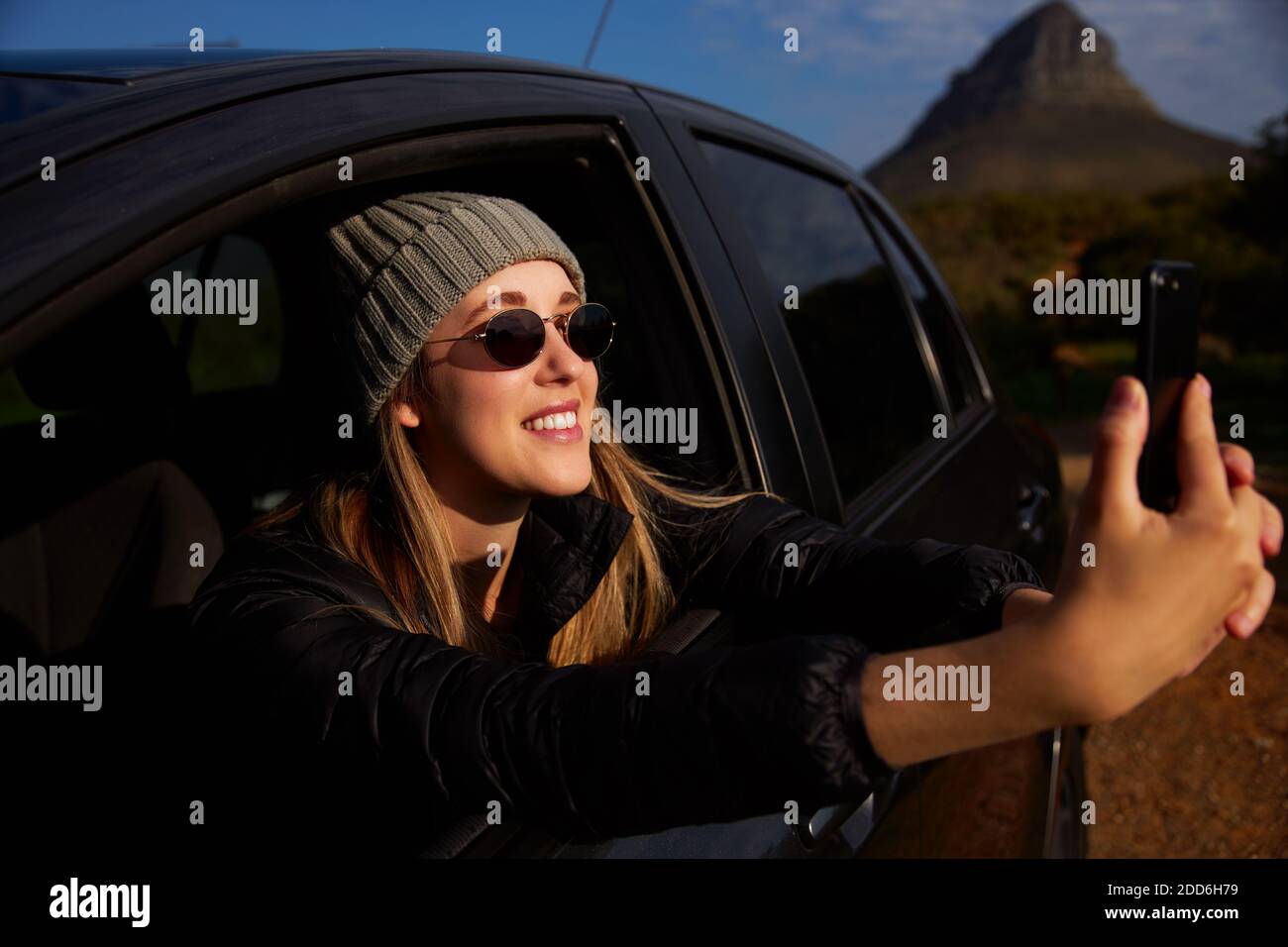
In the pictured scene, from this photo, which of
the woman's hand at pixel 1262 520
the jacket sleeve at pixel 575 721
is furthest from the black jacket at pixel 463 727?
Result: the woman's hand at pixel 1262 520

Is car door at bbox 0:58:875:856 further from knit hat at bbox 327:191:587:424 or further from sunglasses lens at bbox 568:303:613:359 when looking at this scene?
sunglasses lens at bbox 568:303:613:359

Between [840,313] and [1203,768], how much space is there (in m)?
2.87

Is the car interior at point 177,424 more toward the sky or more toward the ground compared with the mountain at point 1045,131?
more toward the ground

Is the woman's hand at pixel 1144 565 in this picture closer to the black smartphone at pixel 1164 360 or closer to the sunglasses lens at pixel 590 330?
the black smartphone at pixel 1164 360

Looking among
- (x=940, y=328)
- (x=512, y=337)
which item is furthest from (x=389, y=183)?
(x=940, y=328)

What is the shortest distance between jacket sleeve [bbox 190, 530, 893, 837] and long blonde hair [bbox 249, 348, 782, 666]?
28 centimetres

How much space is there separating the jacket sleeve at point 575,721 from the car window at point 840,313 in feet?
3.60

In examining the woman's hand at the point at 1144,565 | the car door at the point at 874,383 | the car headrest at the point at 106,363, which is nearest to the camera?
the woman's hand at the point at 1144,565

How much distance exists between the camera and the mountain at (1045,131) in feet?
73.9

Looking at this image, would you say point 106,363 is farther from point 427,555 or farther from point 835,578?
point 835,578

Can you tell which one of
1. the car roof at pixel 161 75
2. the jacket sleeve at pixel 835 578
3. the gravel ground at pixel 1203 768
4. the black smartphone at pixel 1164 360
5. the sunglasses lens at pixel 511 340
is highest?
the car roof at pixel 161 75

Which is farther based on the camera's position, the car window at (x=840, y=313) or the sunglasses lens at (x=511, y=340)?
the car window at (x=840, y=313)

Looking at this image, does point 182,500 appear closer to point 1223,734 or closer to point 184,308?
point 184,308

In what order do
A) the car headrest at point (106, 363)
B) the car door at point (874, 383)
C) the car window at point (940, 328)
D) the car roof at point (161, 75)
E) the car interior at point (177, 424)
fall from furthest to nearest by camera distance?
1. the car window at point (940, 328)
2. the car headrest at point (106, 363)
3. the car door at point (874, 383)
4. the car interior at point (177, 424)
5. the car roof at point (161, 75)
